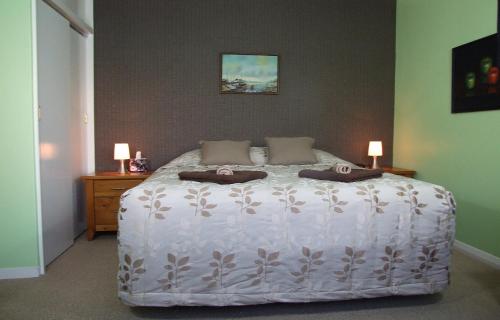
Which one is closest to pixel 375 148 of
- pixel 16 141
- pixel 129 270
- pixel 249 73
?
pixel 249 73

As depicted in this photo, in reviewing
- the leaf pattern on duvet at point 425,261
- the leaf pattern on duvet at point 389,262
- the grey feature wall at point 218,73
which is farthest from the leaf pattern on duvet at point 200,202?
the grey feature wall at point 218,73

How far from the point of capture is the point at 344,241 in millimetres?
1942

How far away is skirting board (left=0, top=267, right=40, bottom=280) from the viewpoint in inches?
95.3

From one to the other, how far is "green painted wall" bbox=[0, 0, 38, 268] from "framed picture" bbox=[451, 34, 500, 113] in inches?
135

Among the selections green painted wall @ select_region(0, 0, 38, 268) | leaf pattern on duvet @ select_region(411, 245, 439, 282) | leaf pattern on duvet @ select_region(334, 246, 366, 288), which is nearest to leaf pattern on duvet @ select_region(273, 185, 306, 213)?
leaf pattern on duvet @ select_region(334, 246, 366, 288)

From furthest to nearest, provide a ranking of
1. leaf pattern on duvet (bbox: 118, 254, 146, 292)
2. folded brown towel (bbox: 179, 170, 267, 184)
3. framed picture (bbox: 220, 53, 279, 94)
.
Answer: framed picture (bbox: 220, 53, 279, 94), folded brown towel (bbox: 179, 170, 267, 184), leaf pattern on duvet (bbox: 118, 254, 146, 292)

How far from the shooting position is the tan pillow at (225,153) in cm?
335

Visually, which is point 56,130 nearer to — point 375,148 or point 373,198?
point 373,198

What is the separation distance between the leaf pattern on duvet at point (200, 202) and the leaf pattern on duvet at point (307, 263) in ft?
1.87

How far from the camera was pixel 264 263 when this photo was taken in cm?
190

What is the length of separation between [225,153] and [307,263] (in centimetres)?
169

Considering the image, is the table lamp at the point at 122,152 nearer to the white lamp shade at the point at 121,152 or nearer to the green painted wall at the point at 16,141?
the white lamp shade at the point at 121,152

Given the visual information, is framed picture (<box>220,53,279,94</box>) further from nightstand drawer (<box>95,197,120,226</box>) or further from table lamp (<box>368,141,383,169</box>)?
nightstand drawer (<box>95,197,120,226</box>)

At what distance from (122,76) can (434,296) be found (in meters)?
3.50
